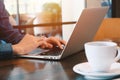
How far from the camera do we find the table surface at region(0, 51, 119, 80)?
2.25 feet

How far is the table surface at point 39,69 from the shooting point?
69 cm

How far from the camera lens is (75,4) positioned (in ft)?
12.3

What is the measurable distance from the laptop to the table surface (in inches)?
1.1

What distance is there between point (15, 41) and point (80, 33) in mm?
506

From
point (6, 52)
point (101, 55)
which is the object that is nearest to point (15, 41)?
point (6, 52)

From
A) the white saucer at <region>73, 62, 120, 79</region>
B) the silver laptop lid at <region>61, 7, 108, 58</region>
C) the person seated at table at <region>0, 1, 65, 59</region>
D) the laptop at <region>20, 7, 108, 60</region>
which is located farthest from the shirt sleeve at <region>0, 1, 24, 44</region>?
the white saucer at <region>73, 62, 120, 79</region>

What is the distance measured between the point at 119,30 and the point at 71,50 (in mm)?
794

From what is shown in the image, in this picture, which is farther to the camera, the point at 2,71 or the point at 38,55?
the point at 38,55

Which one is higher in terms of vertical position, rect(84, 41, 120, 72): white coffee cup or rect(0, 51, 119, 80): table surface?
rect(84, 41, 120, 72): white coffee cup

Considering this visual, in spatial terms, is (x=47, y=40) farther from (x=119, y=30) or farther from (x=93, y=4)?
(x=93, y=4)

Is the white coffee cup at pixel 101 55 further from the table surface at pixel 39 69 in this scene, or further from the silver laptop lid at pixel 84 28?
the silver laptop lid at pixel 84 28

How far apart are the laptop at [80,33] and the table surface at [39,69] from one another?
0.10ft

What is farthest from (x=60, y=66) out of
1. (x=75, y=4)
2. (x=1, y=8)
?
(x=75, y=4)

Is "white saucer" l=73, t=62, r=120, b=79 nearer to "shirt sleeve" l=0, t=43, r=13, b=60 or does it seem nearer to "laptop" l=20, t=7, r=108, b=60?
"laptop" l=20, t=7, r=108, b=60
